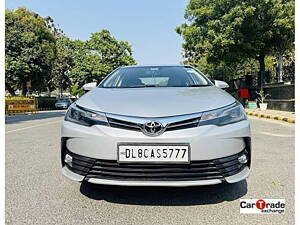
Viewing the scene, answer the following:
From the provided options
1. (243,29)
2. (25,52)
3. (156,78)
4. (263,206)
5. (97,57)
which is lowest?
(263,206)

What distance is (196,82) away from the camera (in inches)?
139

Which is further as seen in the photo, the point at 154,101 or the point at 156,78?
the point at 156,78

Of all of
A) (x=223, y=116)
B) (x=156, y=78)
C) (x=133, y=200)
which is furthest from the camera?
(x=156, y=78)

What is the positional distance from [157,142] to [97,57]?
4012 centimetres

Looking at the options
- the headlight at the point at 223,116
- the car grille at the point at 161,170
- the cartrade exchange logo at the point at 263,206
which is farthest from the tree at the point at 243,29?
the car grille at the point at 161,170

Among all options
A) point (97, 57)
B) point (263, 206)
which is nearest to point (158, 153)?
point (263, 206)

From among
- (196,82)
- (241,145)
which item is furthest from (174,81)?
(241,145)

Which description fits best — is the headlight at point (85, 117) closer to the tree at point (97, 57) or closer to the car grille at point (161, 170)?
the car grille at point (161, 170)

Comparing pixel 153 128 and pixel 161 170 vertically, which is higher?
pixel 153 128

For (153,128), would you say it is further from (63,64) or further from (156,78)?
(63,64)

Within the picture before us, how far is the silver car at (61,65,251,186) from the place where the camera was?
2.22 meters

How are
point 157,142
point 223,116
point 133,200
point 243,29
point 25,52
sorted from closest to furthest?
point 157,142 < point 223,116 < point 133,200 < point 243,29 < point 25,52

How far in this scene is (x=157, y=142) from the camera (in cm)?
221

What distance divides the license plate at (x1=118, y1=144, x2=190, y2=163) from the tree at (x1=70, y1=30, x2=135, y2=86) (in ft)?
124
